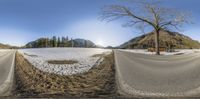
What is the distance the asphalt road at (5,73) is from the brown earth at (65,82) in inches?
18.6

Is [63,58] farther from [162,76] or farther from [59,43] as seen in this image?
[162,76]

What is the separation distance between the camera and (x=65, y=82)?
9.29m

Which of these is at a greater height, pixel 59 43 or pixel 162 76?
pixel 59 43

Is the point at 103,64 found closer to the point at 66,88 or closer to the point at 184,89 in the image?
the point at 66,88

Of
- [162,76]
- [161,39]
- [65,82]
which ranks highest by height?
[161,39]

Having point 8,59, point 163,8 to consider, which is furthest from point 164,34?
point 8,59

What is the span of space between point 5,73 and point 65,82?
2.82 metres

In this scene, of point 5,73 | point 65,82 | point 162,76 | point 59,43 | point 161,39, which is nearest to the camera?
point 162,76

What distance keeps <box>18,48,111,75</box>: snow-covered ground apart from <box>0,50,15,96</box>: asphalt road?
3.69m

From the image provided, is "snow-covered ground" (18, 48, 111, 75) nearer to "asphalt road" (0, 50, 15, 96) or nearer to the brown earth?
the brown earth

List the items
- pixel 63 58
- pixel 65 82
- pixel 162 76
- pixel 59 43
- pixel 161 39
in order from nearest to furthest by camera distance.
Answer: pixel 162 76 < pixel 65 82 < pixel 161 39 < pixel 63 58 < pixel 59 43

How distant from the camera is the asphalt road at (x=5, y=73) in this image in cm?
659

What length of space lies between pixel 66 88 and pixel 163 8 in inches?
175

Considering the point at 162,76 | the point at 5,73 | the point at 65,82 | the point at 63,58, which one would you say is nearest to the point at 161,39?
the point at 63,58
